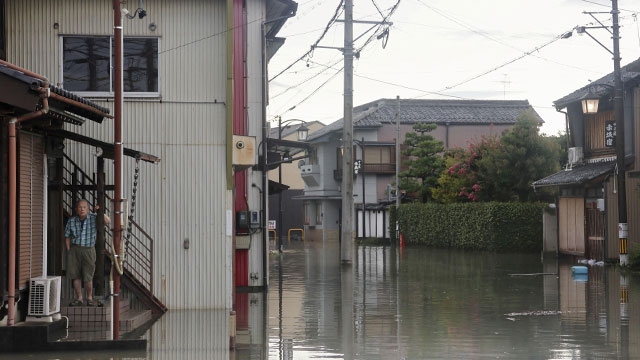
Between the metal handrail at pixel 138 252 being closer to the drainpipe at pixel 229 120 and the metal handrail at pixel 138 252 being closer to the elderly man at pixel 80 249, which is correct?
the drainpipe at pixel 229 120

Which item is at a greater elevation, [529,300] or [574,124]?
[574,124]

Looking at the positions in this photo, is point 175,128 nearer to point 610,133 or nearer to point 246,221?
point 246,221

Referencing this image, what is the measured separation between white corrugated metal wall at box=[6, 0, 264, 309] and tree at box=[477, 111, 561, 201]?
26.5 meters

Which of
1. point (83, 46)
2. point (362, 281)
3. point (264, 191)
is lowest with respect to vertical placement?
point (362, 281)

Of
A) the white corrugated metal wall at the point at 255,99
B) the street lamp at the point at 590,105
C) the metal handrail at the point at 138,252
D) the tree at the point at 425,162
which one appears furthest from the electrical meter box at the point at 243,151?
the tree at the point at 425,162

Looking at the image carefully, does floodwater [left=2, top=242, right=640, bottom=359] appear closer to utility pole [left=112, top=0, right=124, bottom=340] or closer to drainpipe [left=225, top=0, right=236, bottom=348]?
utility pole [left=112, top=0, right=124, bottom=340]

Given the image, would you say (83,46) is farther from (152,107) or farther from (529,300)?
(529,300)

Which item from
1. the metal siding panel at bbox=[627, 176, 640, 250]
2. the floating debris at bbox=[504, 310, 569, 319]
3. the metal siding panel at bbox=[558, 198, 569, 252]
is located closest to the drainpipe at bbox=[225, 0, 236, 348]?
the floating debris at bbox=[504, 310, 569, 319]

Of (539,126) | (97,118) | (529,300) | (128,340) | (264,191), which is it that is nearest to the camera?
(128,340)

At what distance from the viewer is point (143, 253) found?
15.7 metres

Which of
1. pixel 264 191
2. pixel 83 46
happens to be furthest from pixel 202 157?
pixel 264 191

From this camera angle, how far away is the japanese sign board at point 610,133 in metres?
30.3

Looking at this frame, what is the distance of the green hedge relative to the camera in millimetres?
37844

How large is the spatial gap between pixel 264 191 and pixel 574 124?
55.8 feet
